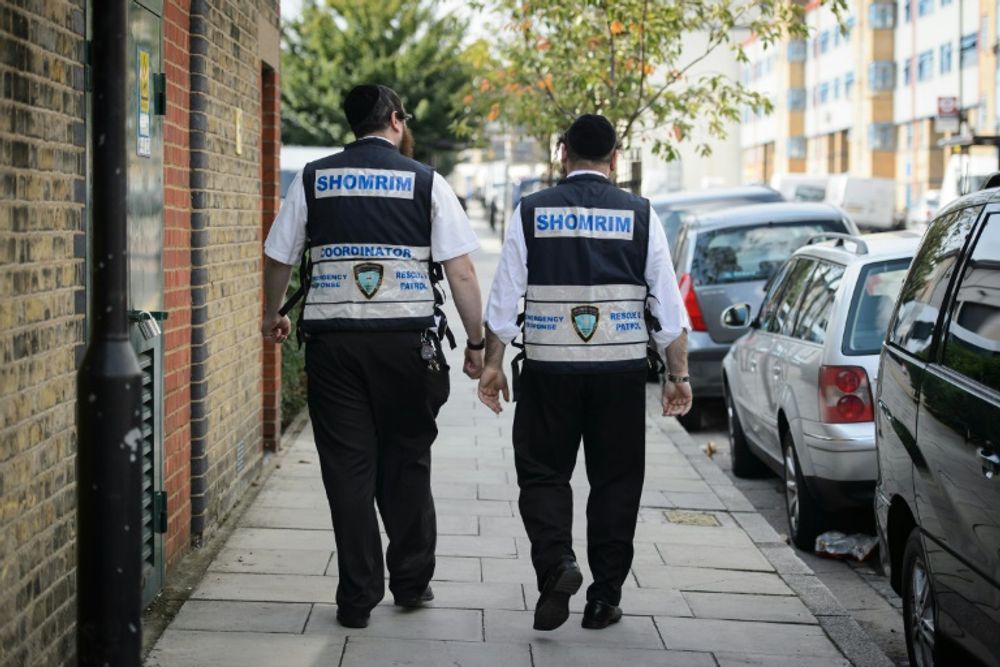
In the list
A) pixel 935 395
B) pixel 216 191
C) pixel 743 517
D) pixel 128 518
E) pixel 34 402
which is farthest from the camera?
pixel 743 517

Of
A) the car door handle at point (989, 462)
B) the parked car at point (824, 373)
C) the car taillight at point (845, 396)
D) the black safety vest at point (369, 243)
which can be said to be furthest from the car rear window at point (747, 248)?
the car door handle at point (989, 462)

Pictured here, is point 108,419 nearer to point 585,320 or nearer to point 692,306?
point 585,320

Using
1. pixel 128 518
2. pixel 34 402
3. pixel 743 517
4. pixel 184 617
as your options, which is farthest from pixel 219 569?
pixel 128 518

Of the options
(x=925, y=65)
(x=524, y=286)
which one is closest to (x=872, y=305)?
(x=524, y=286)

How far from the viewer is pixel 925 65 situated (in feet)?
209

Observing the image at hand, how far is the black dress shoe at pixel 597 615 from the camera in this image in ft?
19.2

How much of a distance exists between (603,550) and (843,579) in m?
2.23

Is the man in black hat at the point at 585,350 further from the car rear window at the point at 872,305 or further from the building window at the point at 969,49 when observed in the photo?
the building window at the point at 969,49

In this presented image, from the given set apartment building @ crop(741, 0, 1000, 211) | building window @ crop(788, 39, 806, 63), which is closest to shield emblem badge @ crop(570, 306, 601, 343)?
apartment building @ crop(741, 0, 1000, 211)

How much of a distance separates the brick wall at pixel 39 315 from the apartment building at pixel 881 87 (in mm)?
51139

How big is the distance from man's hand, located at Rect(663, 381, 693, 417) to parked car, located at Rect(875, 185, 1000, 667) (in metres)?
0.72

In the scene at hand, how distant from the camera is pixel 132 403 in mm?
3170

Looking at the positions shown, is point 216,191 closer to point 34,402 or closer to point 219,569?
point 219,569

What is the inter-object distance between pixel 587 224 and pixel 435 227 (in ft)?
1.79
